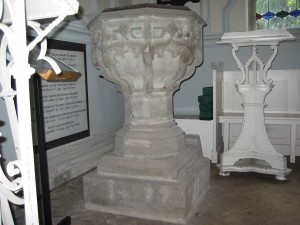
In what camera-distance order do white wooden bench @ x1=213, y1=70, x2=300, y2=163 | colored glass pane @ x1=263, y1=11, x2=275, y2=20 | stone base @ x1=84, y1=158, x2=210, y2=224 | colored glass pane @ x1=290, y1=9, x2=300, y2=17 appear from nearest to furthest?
stone base @ x1=84, y1=158, x2=210, y2=224, white wooden bench @ x1=213, y1=70, x2=300, y2=163, colored glass pane @ x1=290, y1=9, x2=300, y2=17, colored glass pane @ x1=263, y1=11, x2=275, y2=20

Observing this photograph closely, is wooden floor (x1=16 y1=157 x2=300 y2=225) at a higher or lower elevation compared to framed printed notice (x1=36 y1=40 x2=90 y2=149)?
lower

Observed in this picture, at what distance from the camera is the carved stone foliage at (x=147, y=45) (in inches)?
92.0

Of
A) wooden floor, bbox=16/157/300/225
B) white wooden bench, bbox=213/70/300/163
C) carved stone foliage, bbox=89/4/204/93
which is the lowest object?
A: wooden floor, bbox=16/157/300/225

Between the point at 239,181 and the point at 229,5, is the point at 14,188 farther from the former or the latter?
the point at 229,5

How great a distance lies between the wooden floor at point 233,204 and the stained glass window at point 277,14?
2253 mm

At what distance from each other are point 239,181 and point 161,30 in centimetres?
176

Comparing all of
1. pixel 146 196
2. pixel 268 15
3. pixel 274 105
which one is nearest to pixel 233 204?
pixel 146 196

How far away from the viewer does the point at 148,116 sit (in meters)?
2.66

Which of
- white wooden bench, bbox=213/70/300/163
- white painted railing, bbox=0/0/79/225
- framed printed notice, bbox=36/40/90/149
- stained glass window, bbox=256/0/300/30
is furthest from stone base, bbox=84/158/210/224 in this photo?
stained glass window, bbox=256/0/300/30

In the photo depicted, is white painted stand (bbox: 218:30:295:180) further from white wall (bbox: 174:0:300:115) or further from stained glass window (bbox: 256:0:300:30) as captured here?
stained glass window (bbox: 256:0:300:30)

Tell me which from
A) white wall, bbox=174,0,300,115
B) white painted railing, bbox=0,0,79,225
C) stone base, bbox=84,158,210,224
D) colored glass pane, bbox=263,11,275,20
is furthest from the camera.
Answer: colored glass pane, bbox=263,11,275,20

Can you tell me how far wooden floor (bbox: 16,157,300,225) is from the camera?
2295 millimetres

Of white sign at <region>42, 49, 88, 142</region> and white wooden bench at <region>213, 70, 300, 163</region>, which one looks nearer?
white sign at <region>42, 49, 88, 142</region>

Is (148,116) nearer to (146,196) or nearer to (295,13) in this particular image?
(146,196)
